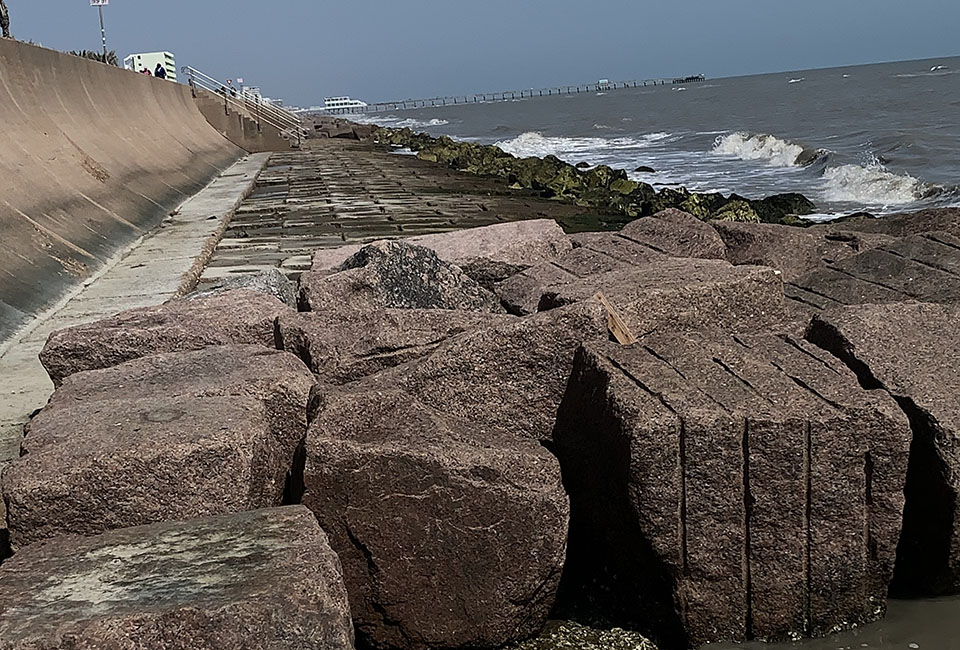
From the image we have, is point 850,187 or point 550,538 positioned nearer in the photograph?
point 550,538

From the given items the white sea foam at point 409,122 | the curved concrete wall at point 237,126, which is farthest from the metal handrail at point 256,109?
the white sea foam at point 409,122

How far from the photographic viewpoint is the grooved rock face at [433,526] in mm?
2766

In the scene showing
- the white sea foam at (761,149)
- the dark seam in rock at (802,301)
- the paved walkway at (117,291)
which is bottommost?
the white sea foam at (761,149)

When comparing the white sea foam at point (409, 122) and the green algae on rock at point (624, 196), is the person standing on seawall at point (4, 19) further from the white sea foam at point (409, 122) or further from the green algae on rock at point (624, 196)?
the white sea foam at point (409, 122)

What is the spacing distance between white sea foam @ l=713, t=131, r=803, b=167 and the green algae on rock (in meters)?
8.24

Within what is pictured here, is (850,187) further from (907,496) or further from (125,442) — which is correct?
(125,442)

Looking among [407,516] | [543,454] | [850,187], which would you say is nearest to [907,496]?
[543,454]

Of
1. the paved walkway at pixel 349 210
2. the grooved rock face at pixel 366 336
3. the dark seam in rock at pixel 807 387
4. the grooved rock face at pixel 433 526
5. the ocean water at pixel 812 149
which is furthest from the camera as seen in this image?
the ocean water at pixel 812 149

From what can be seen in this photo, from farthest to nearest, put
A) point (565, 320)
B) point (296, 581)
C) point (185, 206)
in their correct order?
point (185, 206) < point (565, 320) < point (296, 581)

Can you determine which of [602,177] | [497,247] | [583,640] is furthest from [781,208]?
[583,640]

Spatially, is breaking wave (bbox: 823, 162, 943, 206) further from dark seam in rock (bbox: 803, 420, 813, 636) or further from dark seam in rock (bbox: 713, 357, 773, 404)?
dark seam in rock (bbox: 803, 420, 813, 636)

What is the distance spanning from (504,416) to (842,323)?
4.18 ft

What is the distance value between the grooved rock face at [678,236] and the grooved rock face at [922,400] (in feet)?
6.58

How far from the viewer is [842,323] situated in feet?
11.6
